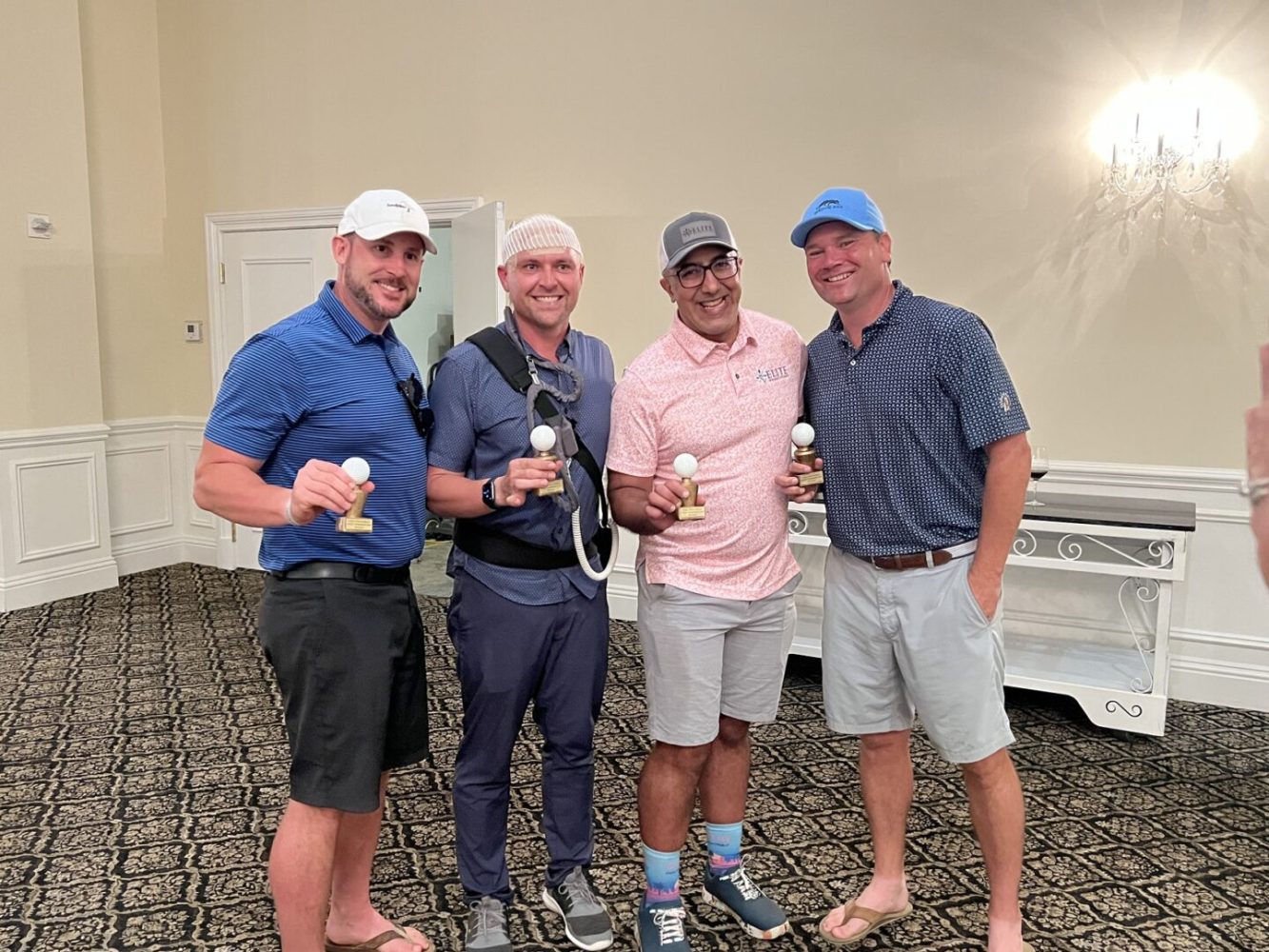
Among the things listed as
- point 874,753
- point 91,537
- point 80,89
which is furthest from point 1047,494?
point 80,89

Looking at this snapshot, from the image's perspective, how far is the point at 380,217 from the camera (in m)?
2.01

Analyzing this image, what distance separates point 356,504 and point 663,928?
125 centimetres

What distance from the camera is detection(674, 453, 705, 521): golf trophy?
82.0 inches

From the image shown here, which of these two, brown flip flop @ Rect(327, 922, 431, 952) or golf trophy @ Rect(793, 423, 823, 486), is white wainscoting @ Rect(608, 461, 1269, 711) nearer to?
golf trophy @ Rect(793, 423, 823, 486)

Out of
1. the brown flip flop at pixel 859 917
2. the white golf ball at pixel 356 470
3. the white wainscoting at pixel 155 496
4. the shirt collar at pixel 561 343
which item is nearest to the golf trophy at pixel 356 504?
the white golf ball at pixel 356 470

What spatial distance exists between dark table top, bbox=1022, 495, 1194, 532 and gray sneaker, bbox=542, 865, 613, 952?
1997 mm

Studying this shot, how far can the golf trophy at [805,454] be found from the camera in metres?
2.20

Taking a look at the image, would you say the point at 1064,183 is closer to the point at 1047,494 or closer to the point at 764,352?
the point at 1047,494

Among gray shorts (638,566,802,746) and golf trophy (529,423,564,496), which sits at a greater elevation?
golf trophy (529,423,564,496)

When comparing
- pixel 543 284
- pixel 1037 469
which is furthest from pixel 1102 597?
pixel 543 284

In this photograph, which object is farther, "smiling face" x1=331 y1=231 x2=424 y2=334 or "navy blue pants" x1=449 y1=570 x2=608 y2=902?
"navy blue pants" x1=449 y1=570 x2=608 y2=902

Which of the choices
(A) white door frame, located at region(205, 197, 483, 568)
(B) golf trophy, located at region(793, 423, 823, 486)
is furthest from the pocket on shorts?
(A) white door frame, located at region(205, 197, 483, 568)

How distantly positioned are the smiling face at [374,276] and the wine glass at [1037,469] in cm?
253

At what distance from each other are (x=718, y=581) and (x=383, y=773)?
865mm
